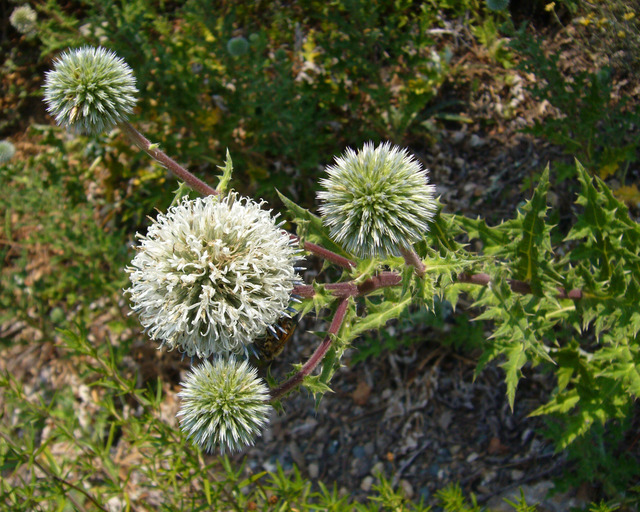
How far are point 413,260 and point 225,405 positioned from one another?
103 centimetres

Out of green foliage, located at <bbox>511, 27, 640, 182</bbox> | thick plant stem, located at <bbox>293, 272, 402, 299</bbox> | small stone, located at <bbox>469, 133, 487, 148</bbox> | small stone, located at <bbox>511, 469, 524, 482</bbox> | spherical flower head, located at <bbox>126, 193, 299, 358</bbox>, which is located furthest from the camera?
small stone, located at <bbox>469, 133, 487, 148</bbox>

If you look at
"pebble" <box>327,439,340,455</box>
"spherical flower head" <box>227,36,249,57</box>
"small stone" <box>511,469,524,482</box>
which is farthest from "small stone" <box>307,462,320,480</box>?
"spherical flower head" <box>227,36,249,57</box>

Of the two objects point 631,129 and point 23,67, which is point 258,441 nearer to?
point 631,129

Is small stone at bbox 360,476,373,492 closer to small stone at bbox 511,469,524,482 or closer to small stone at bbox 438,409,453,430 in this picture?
small stone at bbox 438,409,453,430

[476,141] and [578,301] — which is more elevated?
[476,141]

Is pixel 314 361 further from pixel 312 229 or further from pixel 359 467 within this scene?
pixel 359 467

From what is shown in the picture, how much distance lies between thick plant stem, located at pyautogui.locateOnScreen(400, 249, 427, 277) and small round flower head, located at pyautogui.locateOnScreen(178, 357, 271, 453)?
0.83 meters

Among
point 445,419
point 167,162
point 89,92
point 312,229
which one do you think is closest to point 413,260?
point 312,229

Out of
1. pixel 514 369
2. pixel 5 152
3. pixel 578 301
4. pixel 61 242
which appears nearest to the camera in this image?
pixel 514 369

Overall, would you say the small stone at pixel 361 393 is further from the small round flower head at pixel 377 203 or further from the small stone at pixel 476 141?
the small stone at pixel 476 141

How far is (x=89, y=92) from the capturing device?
96.1 inches

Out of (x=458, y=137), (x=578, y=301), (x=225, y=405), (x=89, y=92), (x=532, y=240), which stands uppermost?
(x=458, y=137)

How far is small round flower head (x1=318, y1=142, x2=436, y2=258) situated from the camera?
2141 millimetres

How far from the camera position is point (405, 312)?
2.61 meters
